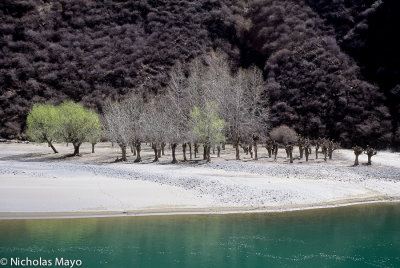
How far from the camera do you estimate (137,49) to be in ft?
257

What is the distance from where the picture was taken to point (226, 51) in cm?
8050

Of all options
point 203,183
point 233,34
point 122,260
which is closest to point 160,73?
point 233,34

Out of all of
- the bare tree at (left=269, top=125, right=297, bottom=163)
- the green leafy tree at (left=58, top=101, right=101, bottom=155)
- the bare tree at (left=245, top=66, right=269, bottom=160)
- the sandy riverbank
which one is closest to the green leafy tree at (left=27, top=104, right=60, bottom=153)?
the green leafy tree at (left=58, top=101, right=101, bottom=155)

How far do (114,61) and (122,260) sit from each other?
63.2 meters

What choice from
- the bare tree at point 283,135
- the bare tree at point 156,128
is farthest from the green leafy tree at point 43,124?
the bare tree at point 283,135

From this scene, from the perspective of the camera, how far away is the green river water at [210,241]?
17.4 meters

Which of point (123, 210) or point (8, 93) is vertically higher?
point (8, 93)

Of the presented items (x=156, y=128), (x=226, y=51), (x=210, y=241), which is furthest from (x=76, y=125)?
(x=226, y=51)

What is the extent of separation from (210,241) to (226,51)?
64.0 meters

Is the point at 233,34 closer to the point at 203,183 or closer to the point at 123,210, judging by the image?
the point at 203,183

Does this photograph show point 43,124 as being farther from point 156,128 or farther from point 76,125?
point 156,128

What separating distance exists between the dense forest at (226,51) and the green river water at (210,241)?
132 feet

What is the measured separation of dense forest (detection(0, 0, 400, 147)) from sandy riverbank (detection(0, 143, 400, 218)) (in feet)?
76.6

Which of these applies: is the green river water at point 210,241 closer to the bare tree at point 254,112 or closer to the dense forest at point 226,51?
the bare tree at point 254,112
